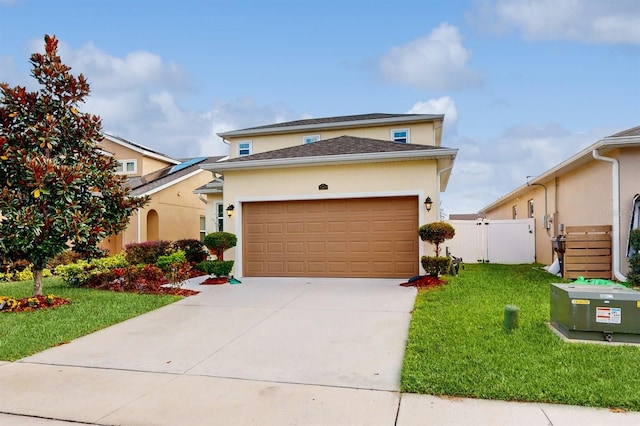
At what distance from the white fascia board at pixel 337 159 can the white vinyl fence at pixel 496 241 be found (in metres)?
6.53

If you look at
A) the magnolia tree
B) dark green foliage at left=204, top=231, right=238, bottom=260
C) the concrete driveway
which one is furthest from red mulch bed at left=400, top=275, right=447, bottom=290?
the magnolia tree

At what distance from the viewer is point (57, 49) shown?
8.22 meters

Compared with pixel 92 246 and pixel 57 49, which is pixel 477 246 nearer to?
pixel 92 246

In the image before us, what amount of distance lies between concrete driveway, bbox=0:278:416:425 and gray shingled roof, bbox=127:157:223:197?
11.3 metres

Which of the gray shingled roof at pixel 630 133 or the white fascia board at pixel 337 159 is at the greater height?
the gray shingled roof at pixel 630 133

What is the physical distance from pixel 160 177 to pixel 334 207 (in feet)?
42.0

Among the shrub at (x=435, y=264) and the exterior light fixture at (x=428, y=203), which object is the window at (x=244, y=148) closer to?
the exterior light fixture at (x=428, y=203)

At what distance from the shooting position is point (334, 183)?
1118 cm

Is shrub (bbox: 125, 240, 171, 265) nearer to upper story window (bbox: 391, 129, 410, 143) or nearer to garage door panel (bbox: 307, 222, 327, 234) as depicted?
garage door panel (bbox: 307, 222, 327, 234)

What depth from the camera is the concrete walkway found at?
11.2 ft

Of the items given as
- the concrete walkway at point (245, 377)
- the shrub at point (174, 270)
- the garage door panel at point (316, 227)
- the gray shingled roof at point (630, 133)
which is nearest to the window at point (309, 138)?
the garage door panel at point (316, 227)

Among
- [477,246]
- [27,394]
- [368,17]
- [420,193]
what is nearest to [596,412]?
[27,394]

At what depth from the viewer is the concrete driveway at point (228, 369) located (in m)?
3.57

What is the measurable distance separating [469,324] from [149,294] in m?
7.03
